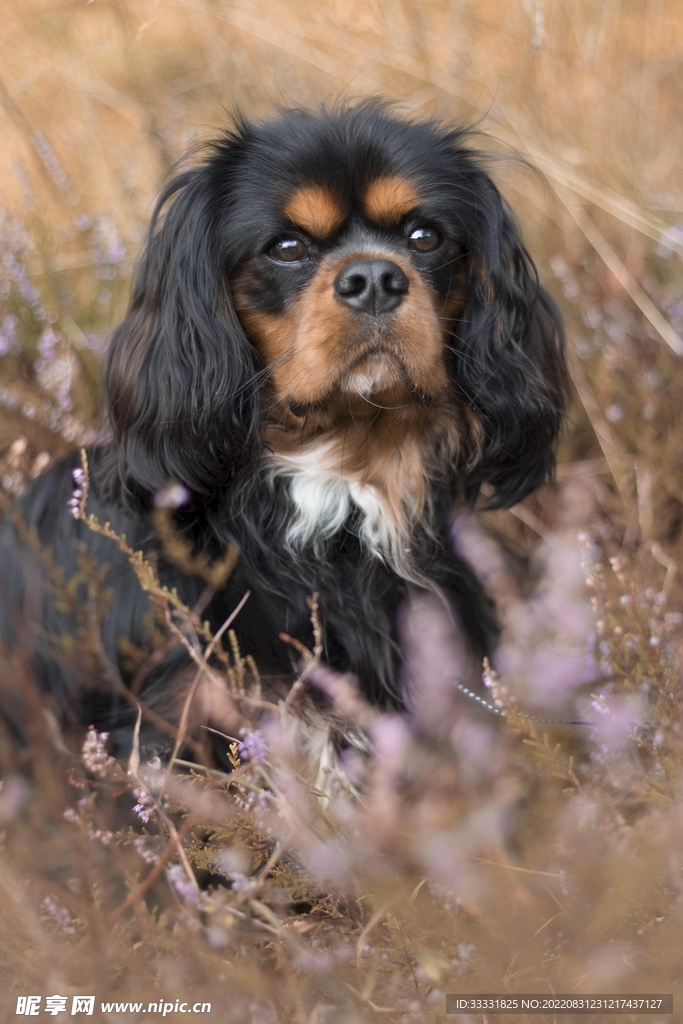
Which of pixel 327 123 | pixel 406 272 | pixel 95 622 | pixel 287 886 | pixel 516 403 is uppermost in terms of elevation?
pixel 327 123

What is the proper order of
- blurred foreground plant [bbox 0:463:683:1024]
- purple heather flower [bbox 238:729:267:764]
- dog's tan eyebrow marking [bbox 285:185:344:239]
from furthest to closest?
dog's tan eyebrow marking [bbox 285:185:344:239] < purple heather flower [bbox 238:729:267:764] < blurred foreground plant [bbox 0:463:683:1024]

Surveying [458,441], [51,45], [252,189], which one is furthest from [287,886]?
[51,45]

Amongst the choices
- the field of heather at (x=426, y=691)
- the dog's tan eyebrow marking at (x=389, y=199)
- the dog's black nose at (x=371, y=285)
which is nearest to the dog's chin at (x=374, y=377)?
the dog's black nose at (x=371, y=285)

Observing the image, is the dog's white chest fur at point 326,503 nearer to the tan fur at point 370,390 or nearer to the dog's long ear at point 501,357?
the tan fur at point 370,390

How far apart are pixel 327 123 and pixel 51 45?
3.02 metres

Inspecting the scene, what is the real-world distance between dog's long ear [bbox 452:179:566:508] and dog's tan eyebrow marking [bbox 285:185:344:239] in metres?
0.44

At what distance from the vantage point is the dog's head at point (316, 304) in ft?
6.46

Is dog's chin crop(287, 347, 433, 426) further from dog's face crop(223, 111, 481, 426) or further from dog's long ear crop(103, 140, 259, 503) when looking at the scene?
dog's long ear crop(103, 140, 259, 503)

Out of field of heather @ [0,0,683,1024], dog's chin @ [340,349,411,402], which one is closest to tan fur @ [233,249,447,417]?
dog's chin @ [340,349,411,402]

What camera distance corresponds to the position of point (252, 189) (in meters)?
2.10

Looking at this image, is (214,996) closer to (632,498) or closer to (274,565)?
(274,565)

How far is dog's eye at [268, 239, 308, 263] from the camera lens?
207cm

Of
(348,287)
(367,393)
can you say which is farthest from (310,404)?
(348,287)

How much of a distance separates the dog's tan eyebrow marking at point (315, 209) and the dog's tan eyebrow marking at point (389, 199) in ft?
0.28
